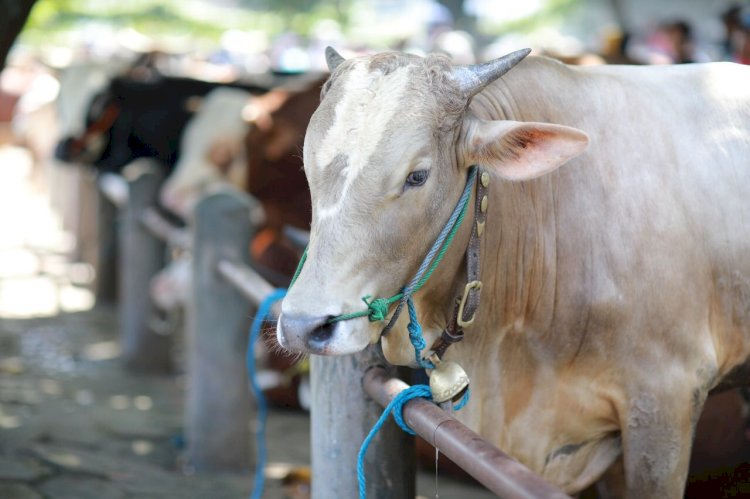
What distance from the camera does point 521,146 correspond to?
2.28 metres

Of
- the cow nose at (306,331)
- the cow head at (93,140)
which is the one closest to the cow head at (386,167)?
the cow nose at (306,331)

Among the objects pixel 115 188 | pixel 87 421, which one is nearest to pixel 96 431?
pixel 87 421

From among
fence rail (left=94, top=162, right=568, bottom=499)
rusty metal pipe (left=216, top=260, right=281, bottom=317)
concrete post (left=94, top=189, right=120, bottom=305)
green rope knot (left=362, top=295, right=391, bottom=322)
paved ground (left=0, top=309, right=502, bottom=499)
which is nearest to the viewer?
fence rail (left=94, top=162, right=568, bottom=499)

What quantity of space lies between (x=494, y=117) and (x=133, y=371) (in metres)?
4.27

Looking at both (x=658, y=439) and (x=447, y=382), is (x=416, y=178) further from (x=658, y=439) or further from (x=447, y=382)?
(x=658, y=439)

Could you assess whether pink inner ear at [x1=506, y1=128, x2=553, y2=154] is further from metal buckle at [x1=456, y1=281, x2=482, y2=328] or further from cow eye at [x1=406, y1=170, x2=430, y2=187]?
metal buckle at [x1=456, y1=281, x2=482, y2=328]

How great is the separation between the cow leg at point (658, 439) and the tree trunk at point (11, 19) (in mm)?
3090

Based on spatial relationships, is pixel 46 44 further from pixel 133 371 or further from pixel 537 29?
pixel 133 371

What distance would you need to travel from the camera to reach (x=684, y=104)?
277 centimetres

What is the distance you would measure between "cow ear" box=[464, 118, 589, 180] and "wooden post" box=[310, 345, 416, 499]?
578 millimetres

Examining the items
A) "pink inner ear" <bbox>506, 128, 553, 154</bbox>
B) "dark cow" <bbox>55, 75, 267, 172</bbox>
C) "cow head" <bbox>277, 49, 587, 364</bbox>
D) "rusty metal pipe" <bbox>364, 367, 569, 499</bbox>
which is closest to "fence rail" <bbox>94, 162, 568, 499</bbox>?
"rusty metal pipe" <bbox>364, 367, 569, 499</bbox>

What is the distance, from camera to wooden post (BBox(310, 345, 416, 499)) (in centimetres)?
247

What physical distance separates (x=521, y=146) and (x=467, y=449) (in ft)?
2.58

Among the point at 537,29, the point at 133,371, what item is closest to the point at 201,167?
the point at 133,371
